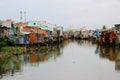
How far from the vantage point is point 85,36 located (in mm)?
111188

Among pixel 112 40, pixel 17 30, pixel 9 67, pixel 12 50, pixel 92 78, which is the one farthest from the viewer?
pixel 112 40

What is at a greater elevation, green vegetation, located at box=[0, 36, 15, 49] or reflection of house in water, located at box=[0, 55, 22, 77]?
green vegetation, located at box=[0, 36, 15, 49]

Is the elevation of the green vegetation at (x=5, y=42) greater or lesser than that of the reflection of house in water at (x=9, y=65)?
greater

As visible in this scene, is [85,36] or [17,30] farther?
[85,36]

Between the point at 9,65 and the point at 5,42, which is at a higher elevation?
the point at 5,42

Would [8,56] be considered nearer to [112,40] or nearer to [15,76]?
[15,76]

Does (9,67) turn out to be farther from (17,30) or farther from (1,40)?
(17,30)

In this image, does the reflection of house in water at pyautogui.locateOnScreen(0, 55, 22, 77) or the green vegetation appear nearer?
the reflection of house in water at pyautogui.locateOnScreen(0, 55, 22, 77)

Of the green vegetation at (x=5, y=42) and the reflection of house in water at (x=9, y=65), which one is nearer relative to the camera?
the reflection of house in water at (x=9, y=65)

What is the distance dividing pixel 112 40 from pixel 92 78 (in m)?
35.4

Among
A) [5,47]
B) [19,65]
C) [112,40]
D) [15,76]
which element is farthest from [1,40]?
A: [112,40]

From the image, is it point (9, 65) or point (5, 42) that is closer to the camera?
point (9, 65)

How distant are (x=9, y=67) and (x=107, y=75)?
7043 millimetres

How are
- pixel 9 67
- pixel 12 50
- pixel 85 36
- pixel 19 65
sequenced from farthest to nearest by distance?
pixel 85 36
pixel 12 50
pixel 19 65
pixel 9 67
